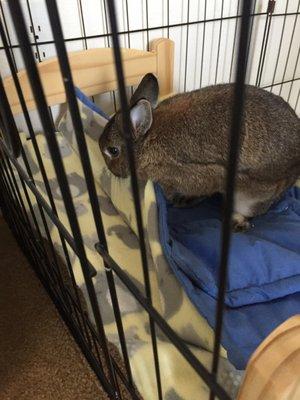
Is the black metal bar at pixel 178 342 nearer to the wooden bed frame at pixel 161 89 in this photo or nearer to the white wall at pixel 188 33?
the wooden bed frame at pixel 161 89

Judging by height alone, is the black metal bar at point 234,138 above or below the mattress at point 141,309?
above

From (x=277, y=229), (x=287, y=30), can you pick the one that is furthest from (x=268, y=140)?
(x=287, y=30)

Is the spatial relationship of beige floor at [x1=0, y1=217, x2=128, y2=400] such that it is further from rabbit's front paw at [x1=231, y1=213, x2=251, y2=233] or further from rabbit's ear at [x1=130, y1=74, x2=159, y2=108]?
rabbit's ear at [x1=130, y1=74, x2=159, y2=108]

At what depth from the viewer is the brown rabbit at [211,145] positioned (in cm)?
106

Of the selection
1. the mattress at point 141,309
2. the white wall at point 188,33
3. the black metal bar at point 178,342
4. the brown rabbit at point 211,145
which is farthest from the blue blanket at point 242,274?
the white wall at point 188,33

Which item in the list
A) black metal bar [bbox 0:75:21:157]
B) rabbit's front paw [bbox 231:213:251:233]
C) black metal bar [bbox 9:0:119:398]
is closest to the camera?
black metal bar [bbox 9:0:119:398]

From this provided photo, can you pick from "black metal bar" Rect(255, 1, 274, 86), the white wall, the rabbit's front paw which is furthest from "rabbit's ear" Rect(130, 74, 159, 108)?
"black metal bar" Rect(255, 1, 274, 86)

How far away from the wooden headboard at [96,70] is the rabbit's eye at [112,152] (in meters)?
0.29

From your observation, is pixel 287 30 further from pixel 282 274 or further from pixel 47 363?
pixel 47 363

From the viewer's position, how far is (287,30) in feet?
6.01

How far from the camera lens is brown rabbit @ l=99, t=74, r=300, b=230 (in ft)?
3.49

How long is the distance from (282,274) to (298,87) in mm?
1674

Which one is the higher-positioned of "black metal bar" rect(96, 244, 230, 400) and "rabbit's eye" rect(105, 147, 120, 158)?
"black metal bar" rect(96, 244, 230, 400)

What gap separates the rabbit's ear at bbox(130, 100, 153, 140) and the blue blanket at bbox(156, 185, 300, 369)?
236mm
